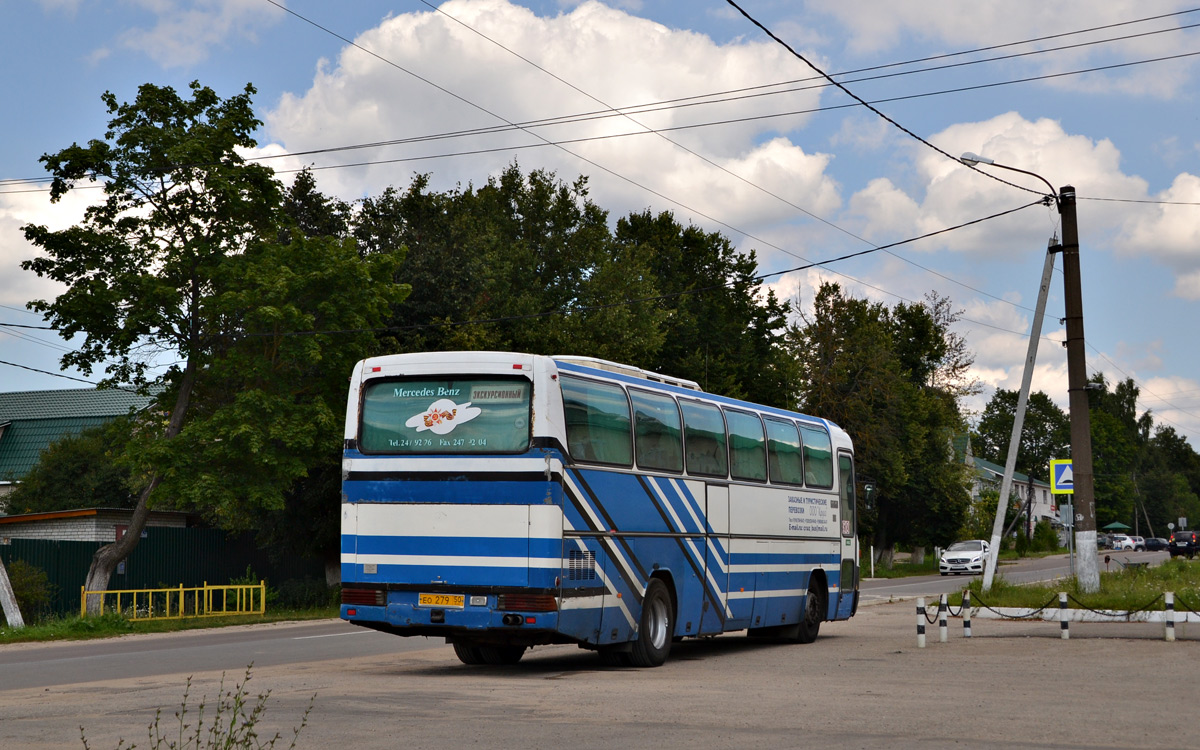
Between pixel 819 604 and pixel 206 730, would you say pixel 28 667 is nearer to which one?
pixel 206 730

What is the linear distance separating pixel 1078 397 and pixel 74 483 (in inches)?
1631

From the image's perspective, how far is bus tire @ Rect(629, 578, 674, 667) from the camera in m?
16.2

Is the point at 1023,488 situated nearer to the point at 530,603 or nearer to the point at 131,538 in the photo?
the point at 131,538

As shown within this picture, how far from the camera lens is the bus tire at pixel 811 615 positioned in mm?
21250

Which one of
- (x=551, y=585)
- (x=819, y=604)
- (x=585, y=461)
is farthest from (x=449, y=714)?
(x=819, y=604)

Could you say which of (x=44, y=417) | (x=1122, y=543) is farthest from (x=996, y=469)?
(x=44, y=417)

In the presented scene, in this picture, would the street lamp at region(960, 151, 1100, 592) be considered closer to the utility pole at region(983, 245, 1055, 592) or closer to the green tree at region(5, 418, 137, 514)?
the utility pole at region(983, 245, 1055, 592)

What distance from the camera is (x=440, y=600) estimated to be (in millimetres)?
14898

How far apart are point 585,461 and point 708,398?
11.8 feet

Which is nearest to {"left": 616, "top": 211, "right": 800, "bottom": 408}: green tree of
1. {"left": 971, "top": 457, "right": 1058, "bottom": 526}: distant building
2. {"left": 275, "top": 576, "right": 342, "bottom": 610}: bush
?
{"left": 275, "top": 576, "right": 342, "bottom": 610}: bush

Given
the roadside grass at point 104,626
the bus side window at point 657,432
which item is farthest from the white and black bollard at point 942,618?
the roadside grass at point 104,626

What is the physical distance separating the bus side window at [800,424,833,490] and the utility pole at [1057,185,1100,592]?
5.30m

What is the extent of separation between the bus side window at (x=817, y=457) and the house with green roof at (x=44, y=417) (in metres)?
49.7

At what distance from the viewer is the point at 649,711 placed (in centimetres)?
1144
